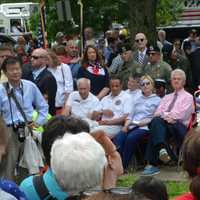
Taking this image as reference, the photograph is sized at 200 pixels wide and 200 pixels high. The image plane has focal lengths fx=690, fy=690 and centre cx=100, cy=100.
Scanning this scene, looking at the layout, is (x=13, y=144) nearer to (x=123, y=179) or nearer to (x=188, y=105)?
(x=123, y=179)

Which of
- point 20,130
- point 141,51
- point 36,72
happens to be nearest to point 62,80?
point 36,72

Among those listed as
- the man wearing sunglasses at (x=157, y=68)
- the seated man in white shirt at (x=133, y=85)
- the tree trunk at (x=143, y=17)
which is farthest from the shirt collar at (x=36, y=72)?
the tree trunk at (x=143, y=17)

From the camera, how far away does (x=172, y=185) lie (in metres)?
8.78

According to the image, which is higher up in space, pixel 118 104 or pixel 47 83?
pixel 47 83

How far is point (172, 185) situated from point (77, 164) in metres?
5.52

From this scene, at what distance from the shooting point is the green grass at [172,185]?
8.32m

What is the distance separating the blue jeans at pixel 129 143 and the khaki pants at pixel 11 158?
2.36 metres

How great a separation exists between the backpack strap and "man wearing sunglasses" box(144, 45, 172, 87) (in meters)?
8.02

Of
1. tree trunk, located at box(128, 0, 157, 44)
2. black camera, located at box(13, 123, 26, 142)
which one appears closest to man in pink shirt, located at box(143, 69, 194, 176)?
black camera, located at box(13, 123, 26, 142)

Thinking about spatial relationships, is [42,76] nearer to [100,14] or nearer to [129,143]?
[129,143]

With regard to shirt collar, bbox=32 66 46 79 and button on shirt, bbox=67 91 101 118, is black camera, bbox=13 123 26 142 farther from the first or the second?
shirt collar, bbox=32 66 46 79

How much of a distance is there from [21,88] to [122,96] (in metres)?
2.71

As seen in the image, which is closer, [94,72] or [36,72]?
[36,72]

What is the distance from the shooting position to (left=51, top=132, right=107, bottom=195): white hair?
342cm
